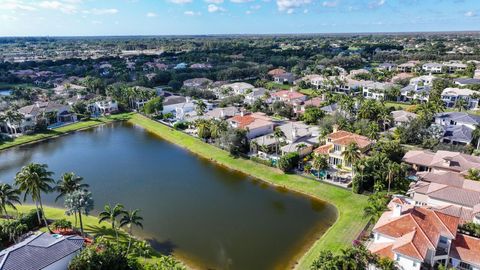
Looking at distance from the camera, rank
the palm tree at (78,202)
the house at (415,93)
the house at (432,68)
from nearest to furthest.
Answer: the palm tree at (78,202)
the house at (415,93)
the house at (432,68)

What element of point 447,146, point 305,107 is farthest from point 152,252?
point 305,107

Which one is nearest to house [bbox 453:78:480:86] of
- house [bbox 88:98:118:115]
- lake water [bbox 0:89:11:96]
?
house [bbox 88:98:118:115]

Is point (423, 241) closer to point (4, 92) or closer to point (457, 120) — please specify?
point (457, 120)

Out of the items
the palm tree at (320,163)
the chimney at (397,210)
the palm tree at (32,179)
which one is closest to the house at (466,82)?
the palm tree at (320,163)

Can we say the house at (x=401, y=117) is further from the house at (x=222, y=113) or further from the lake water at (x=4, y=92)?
the lake water at (x=4, y=92)

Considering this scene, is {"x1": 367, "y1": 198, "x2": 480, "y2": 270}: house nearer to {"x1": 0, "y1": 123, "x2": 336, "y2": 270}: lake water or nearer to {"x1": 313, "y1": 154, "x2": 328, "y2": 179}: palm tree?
{"x1": 0, "y1": 123, "x2": 336, "y2": 270}: lake water
